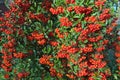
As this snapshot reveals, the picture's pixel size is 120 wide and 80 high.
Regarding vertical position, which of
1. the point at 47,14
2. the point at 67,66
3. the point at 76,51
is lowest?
the point at 67,66

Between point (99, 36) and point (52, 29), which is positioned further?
point (52, 29)

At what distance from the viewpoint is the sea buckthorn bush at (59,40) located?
5578 millimetres

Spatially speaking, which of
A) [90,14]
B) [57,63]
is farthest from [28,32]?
[90,14]

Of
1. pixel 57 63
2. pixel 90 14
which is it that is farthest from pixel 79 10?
pixel 57 63

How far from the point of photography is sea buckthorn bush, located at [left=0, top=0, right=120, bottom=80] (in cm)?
558

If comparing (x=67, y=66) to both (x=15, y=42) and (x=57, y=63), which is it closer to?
(x=57, y=63)

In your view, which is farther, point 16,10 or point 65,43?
point 16,10

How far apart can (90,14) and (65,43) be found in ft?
2.29

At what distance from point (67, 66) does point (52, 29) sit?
75cm

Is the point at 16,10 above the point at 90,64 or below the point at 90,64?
above

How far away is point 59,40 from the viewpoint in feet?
19.3

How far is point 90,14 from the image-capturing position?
579 centimetres

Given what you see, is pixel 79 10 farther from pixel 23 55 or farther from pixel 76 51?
pixel 23 55

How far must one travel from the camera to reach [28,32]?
6.16 m
